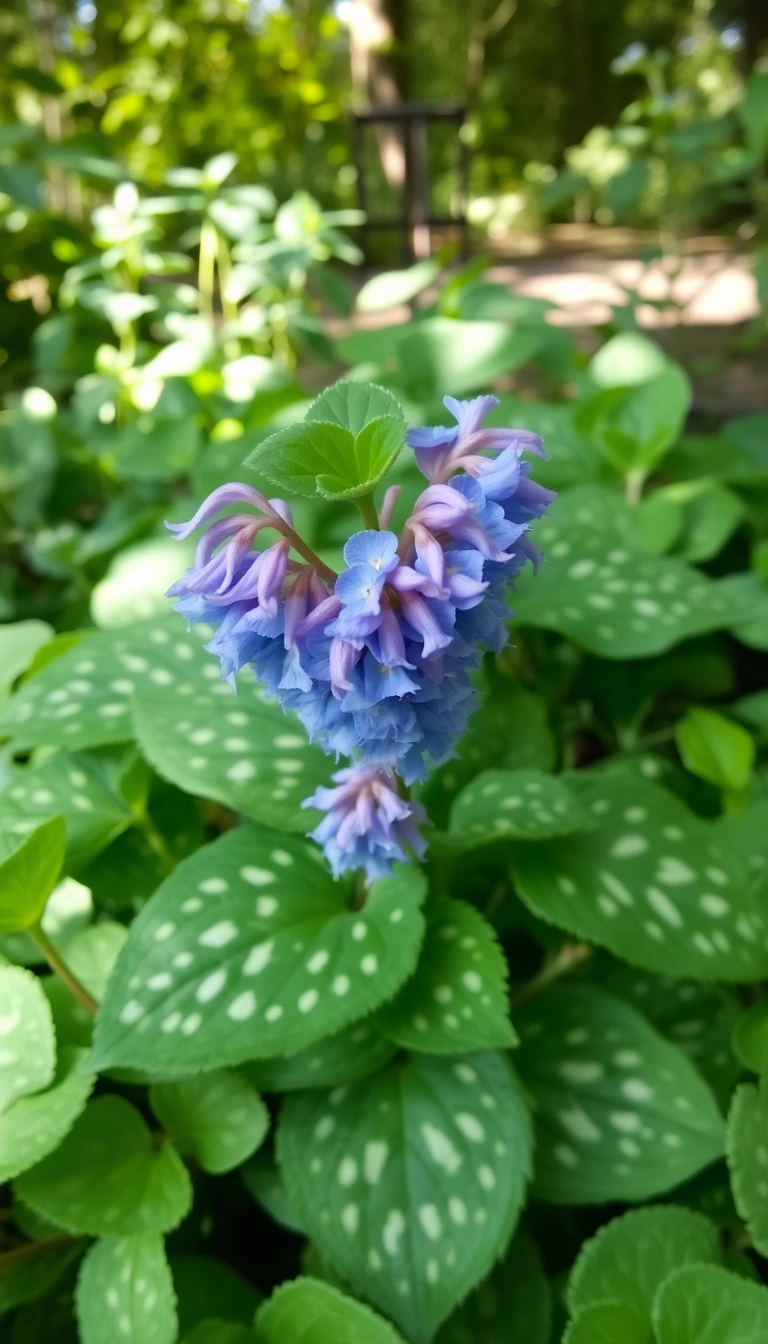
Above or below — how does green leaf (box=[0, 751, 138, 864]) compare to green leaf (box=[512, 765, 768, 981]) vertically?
above

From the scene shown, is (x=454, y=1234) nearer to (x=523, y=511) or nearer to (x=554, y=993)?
(x=554, y=993)

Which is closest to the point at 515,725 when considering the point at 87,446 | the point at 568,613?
the point at 568,613

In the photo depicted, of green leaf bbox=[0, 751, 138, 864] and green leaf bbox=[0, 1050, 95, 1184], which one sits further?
green leaf bbox=[0, 751, 138, 864]

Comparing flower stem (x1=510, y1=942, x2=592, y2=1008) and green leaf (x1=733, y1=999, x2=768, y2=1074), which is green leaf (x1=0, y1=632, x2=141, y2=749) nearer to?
flower stem (x1=510, y1=942, x2=592, y2=1008)

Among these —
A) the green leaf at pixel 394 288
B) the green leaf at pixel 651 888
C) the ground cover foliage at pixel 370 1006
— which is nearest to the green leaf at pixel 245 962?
the ground cover foliage at pixel 370 1006

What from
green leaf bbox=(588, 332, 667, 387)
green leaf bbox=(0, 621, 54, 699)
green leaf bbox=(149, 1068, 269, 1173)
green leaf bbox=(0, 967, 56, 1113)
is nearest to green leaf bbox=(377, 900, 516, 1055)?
green leaf bbox=(149, 1068, 269, 1173)

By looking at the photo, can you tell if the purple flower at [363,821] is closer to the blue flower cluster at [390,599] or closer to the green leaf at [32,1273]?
the blue flower cluster at [390,599]

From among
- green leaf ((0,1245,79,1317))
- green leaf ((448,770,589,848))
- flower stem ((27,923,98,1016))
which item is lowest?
green leaf ((0,1245,79,1317))
